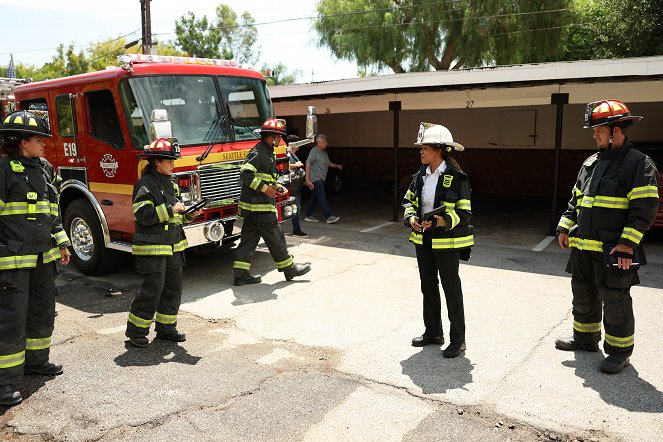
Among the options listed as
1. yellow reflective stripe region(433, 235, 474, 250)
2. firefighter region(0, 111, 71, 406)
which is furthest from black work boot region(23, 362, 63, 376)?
yellow reflective stripe region(433, 235, 474, 250)

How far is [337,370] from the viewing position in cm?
454

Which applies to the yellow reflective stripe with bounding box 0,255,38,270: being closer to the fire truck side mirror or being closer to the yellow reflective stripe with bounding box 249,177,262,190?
the fire truck side mirror

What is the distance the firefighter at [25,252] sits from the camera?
412 centimetres

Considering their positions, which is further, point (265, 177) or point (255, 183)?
point (265, 177)

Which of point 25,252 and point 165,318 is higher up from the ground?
point 25,252

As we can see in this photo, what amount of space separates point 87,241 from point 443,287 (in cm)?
497

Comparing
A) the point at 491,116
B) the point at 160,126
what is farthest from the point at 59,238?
the point at 491,116

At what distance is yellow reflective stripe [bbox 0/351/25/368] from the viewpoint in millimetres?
4082

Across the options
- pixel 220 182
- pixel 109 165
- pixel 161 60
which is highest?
pixel 161 60

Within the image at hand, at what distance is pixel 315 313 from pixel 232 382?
171 centimetres

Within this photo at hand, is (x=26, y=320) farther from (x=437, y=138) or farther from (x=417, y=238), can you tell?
(x=437, y=138)

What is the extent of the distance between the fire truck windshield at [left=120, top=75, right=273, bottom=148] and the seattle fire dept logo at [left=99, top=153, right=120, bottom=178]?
0.46 meters

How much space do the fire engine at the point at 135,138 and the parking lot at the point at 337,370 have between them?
0.74 meters

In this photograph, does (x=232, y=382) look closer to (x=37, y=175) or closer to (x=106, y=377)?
(x=106, y=377)
